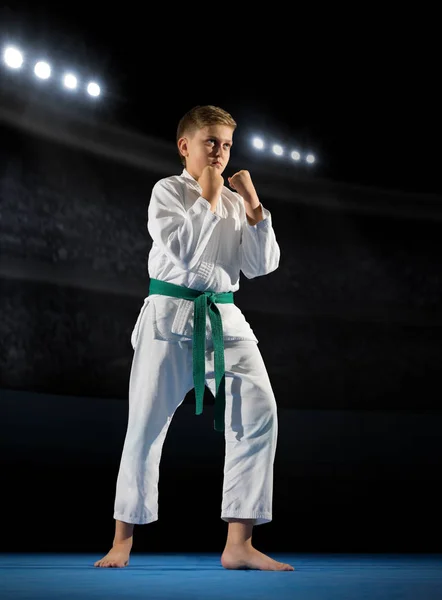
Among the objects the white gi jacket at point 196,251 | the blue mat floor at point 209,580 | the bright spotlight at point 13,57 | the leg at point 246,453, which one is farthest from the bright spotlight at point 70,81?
the blue mat floor at point 209,580

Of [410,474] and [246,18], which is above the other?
[246,18]

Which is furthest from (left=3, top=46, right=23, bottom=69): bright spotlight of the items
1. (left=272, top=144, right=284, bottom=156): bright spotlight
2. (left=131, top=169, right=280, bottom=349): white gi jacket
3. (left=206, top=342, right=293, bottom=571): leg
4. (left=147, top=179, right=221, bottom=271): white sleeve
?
(left=206, top=342, right=293, bottom=571): leg

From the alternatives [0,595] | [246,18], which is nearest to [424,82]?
[246,18]

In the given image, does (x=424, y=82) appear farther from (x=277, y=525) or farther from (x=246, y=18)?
(x=277, y=525)

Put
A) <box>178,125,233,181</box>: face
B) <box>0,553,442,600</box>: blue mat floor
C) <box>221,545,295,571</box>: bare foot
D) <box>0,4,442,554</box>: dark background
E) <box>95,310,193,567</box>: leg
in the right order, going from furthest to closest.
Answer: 1. <box>0,4,442,554</box>: dark background
2. <box>178,125,233,181</box>: face
3. <box>95,310,193,567</box>: leg
4. <box>221,545,295,571</box>: bare foot
5. <box>0,553,442,600</box>: blue mat floor

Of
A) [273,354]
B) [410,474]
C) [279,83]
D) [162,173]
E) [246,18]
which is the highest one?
[246,18]

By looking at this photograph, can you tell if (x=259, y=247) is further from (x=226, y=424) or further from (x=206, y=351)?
(x=226, y=424)

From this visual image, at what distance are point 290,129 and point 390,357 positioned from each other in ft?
4.59

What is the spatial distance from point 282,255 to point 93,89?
4.52 feet

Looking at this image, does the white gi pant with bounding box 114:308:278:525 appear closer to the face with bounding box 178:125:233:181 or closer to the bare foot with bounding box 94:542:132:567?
the bare foot with bounding box 94:542:132:567

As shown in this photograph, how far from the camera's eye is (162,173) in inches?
181

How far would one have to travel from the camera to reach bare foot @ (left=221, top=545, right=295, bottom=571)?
2.15m

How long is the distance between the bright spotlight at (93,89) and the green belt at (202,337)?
2.25 m

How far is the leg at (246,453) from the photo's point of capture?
2.21 meters
